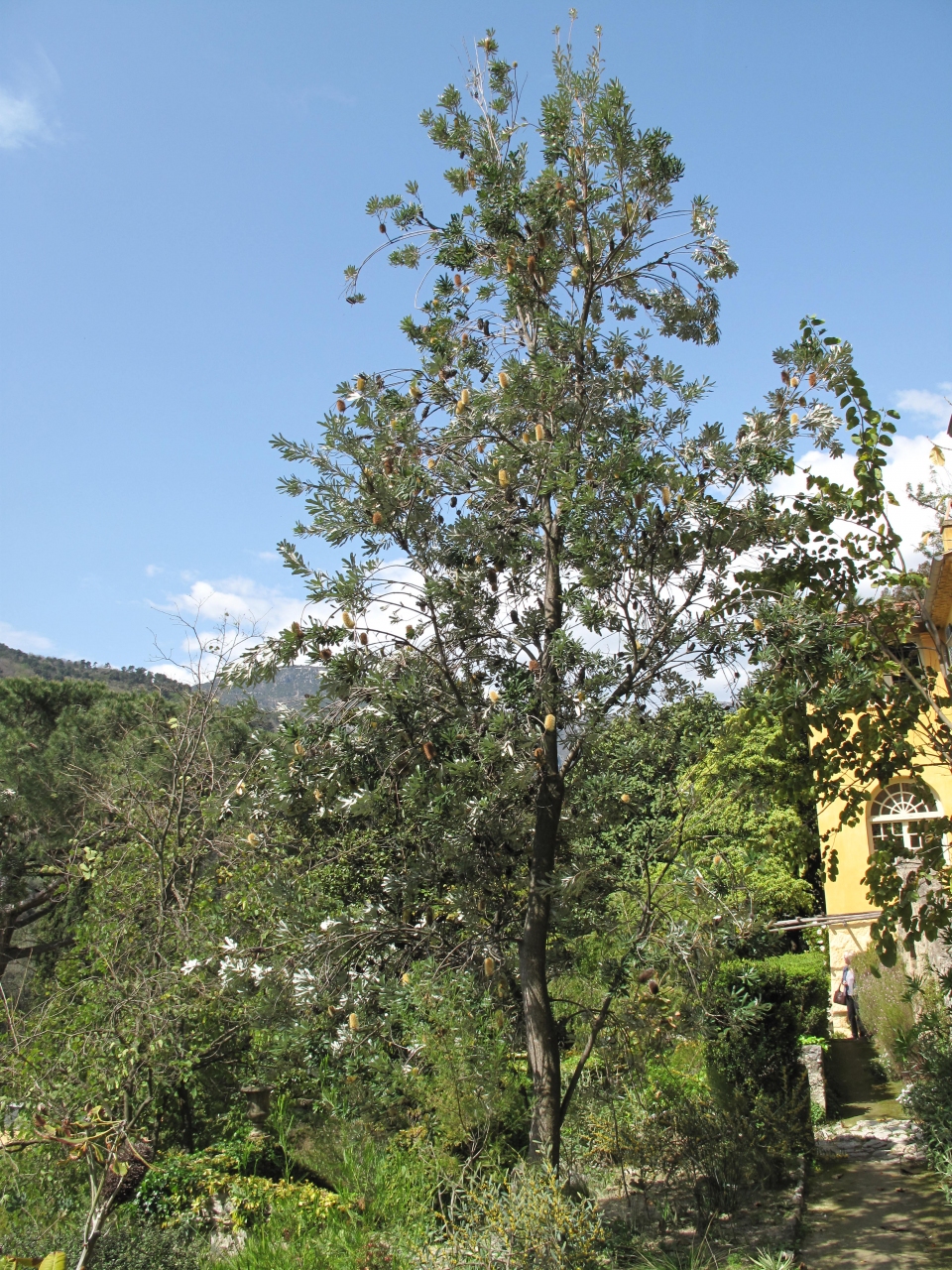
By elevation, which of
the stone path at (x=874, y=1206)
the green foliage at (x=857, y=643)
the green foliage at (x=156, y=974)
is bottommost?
the stone path at (x=874, y=1206)

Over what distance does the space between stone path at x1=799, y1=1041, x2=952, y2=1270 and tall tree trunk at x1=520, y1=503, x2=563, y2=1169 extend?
1.72 metres

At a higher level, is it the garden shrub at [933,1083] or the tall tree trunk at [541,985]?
the tall tree trunk at [541,985]

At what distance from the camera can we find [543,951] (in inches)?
189

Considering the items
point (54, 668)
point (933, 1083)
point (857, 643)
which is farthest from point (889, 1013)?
point (54, 668)

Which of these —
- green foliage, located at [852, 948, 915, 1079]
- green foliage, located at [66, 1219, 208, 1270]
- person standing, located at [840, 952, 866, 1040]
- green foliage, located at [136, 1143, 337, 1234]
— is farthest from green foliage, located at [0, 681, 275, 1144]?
person standing, located at [840, 952, 866, 1040]

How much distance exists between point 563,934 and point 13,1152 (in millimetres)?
4124

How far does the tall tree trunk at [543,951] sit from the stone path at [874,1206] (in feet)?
5.64

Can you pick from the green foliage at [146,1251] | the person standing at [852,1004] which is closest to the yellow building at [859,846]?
the person standing at [852,1004]

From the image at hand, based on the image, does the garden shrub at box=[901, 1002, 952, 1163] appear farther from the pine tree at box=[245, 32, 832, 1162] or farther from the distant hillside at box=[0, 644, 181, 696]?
the distant hillside at box=[0, 644, 181, 696]

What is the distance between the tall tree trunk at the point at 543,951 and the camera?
4.57 m

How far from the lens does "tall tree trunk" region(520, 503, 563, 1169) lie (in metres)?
4.57

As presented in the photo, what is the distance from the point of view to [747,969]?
651 centimetres

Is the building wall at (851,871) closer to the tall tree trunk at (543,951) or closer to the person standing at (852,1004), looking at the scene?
the person standing at (852,1004)

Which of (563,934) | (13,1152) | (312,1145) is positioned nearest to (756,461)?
(563,934)
